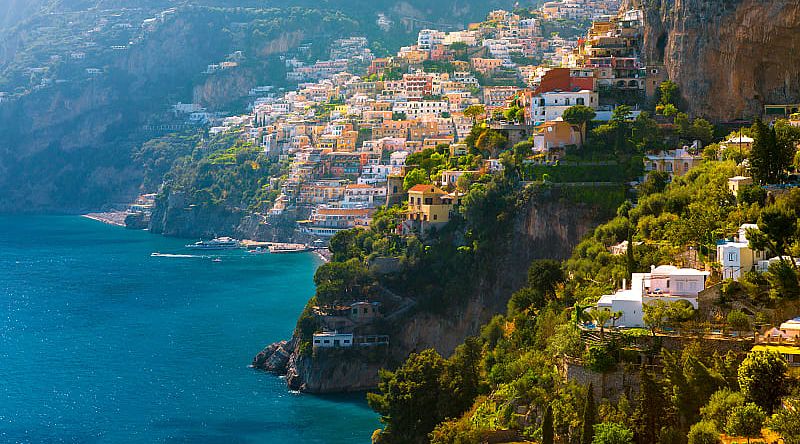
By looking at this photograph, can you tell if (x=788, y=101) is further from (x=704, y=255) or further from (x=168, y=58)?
(x=168, y=58)

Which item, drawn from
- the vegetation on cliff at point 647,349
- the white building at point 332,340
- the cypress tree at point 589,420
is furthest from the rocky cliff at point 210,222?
the cypress tree at point 589,420

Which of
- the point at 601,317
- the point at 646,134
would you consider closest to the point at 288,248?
the point at 646,134

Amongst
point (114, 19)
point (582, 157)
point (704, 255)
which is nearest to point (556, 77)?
point (582, 157)

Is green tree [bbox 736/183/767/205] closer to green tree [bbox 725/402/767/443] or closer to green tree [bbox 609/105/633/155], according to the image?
green tree [bbox 725/402/767/443]

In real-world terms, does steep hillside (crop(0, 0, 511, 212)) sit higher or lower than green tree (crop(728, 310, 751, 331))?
higher

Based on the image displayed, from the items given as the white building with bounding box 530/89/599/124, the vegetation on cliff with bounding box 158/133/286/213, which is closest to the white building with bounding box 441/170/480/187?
the white building with bounding box 530/89/599/124

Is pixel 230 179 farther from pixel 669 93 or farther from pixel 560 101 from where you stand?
pixel 669 93

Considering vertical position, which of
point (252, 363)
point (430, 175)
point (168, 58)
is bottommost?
point (252, 363)
